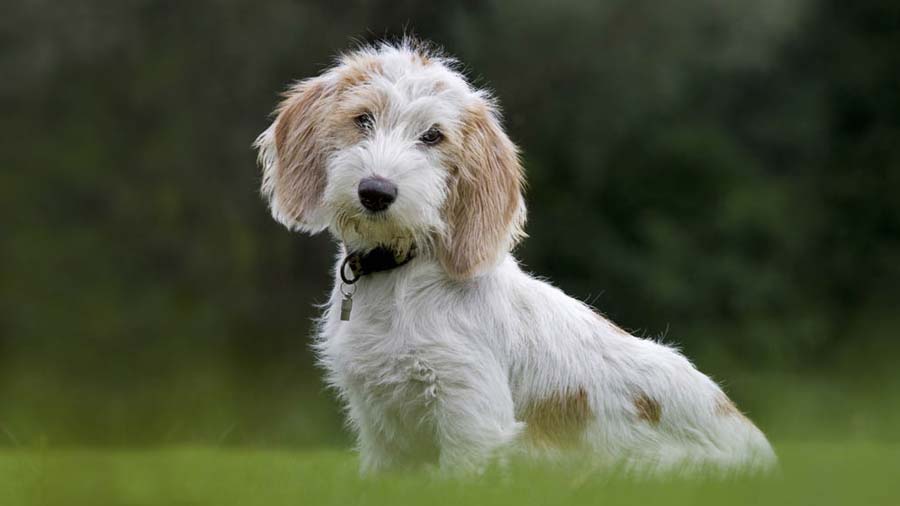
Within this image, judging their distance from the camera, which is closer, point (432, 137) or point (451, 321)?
point (451, 321)

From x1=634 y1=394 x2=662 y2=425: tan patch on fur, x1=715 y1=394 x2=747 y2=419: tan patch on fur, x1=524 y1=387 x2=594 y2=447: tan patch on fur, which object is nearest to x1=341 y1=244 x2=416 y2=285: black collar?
x1=524 y1=387 x2=594 y2=447: tan patch on fur

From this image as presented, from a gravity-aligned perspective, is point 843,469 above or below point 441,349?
above

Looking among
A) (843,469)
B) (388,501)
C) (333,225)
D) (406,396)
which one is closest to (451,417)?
(406,396)

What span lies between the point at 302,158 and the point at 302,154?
2 cm

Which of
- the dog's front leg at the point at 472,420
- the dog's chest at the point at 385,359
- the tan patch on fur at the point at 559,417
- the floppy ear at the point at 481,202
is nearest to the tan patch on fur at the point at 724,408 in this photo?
the tan patch on fur at the point at 559,417

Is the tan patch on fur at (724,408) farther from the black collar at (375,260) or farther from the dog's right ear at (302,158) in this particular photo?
the dog's right ear at (302,158)

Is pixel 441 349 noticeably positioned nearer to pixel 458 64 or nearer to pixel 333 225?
pixel 333 225

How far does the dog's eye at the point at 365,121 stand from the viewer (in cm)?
489

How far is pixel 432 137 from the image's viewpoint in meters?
4.91

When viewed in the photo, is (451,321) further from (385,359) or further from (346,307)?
(346,307)

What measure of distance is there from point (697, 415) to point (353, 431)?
4.66 ft

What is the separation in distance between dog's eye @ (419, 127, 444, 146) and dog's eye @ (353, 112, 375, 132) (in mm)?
203

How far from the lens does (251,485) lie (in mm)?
4539

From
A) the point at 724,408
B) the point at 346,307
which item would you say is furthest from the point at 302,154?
the point at 724,408
